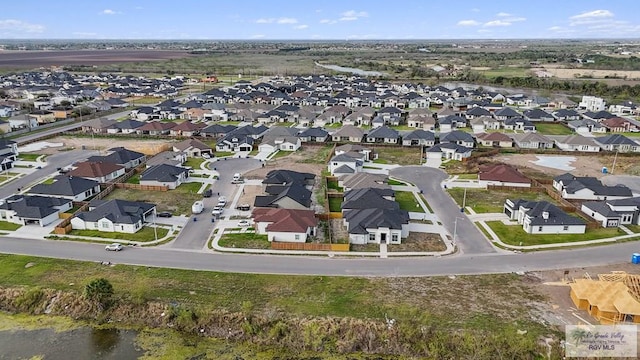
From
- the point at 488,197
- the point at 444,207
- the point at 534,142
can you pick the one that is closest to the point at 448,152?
the point at 488,197

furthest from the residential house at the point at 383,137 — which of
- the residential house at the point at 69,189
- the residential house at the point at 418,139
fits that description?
the residential house at the point at 69,189

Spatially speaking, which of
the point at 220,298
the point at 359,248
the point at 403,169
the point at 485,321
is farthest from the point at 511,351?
the point at 403,169

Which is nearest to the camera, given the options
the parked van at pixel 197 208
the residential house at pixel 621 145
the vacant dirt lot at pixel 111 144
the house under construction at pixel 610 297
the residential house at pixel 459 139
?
the house under construction at pixel 610 297

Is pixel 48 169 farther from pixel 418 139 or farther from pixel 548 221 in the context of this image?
pixel 548 221

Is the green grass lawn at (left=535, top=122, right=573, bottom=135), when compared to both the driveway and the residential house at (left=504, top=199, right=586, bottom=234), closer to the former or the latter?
the driveway

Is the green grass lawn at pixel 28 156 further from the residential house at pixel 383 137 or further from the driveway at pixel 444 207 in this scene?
the residential house at pixel 383 137

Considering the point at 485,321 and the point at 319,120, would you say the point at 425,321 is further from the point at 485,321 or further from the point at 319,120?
the point at 319,120
